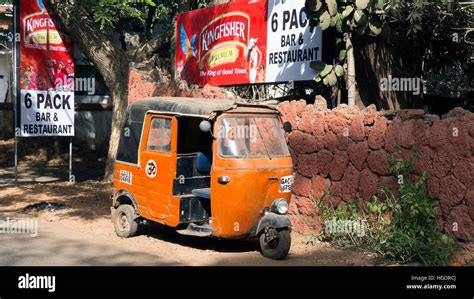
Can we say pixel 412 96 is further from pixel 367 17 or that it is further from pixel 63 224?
pixel 63 224

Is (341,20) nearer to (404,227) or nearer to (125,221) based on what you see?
(404,227)

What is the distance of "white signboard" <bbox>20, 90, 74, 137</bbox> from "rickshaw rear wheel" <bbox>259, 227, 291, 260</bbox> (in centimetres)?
869

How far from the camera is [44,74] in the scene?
16297 millimetres

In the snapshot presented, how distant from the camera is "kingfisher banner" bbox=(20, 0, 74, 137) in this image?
52.5 feet

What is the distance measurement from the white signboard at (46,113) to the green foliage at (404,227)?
29.3ft

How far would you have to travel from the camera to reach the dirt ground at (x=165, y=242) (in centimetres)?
908

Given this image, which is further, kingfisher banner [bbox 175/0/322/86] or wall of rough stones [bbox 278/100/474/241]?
kingfisher banner [bbox 175/0/322/86]

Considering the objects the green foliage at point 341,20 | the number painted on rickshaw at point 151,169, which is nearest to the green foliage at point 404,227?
the green foliage at point 341,20

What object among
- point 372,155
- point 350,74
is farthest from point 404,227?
point 350,74

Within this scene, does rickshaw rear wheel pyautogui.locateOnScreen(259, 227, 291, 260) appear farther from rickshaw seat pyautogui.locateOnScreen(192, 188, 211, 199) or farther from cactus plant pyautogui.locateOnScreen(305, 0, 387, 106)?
cactus plant pyautogui.locateOnScreen(305, 0, 387, 106)

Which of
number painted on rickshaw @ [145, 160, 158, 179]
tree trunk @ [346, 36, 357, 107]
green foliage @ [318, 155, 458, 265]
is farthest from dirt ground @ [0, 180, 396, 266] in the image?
tree trunk @ [346, 36, 357, 107]

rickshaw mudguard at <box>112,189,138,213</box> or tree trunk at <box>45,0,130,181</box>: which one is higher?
tree trunk at <box>45,0,130,181</box>

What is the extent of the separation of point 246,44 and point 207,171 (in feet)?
15.1

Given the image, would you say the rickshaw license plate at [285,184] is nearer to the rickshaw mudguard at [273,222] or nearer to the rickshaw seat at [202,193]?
the rickshaw mudguard at [273,222]
